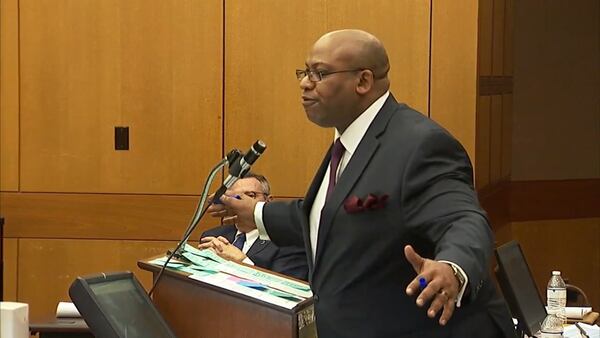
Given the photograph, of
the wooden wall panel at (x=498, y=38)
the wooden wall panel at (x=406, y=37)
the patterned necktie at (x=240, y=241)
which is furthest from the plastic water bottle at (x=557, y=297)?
the wooden wall panel at (x=498, y=38)

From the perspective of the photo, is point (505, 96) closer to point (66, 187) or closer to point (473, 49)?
point (473, 49)

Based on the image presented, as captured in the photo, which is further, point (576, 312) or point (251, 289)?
point (576, 312)

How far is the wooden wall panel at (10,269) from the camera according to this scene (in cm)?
592

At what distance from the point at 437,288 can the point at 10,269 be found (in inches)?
169

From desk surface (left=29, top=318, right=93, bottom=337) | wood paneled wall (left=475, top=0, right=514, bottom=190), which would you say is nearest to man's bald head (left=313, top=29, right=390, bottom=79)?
desk surface (left=29, top=318, right=93, bottom=337)

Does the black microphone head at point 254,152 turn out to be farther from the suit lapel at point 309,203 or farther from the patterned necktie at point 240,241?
the patterned necktie at point 240,241

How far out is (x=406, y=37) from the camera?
5.68 metres

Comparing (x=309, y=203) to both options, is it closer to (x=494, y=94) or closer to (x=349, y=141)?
(x=349, y=141)

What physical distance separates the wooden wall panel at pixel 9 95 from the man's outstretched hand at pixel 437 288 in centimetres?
419

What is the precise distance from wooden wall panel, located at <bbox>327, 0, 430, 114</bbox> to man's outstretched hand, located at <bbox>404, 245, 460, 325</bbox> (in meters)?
3.59

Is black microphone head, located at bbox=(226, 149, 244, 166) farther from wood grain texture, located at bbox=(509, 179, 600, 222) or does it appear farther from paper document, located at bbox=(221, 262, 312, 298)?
wood grain texture, located at bbox=(509, 179, 600, 222)

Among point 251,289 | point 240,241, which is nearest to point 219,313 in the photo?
point 251,289

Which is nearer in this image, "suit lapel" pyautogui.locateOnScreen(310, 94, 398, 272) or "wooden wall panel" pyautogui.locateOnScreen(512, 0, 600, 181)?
"suit lapel" pyautogui.locateOnScreen(310, 94, 398, 272)

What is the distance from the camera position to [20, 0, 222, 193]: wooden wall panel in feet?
19.1
